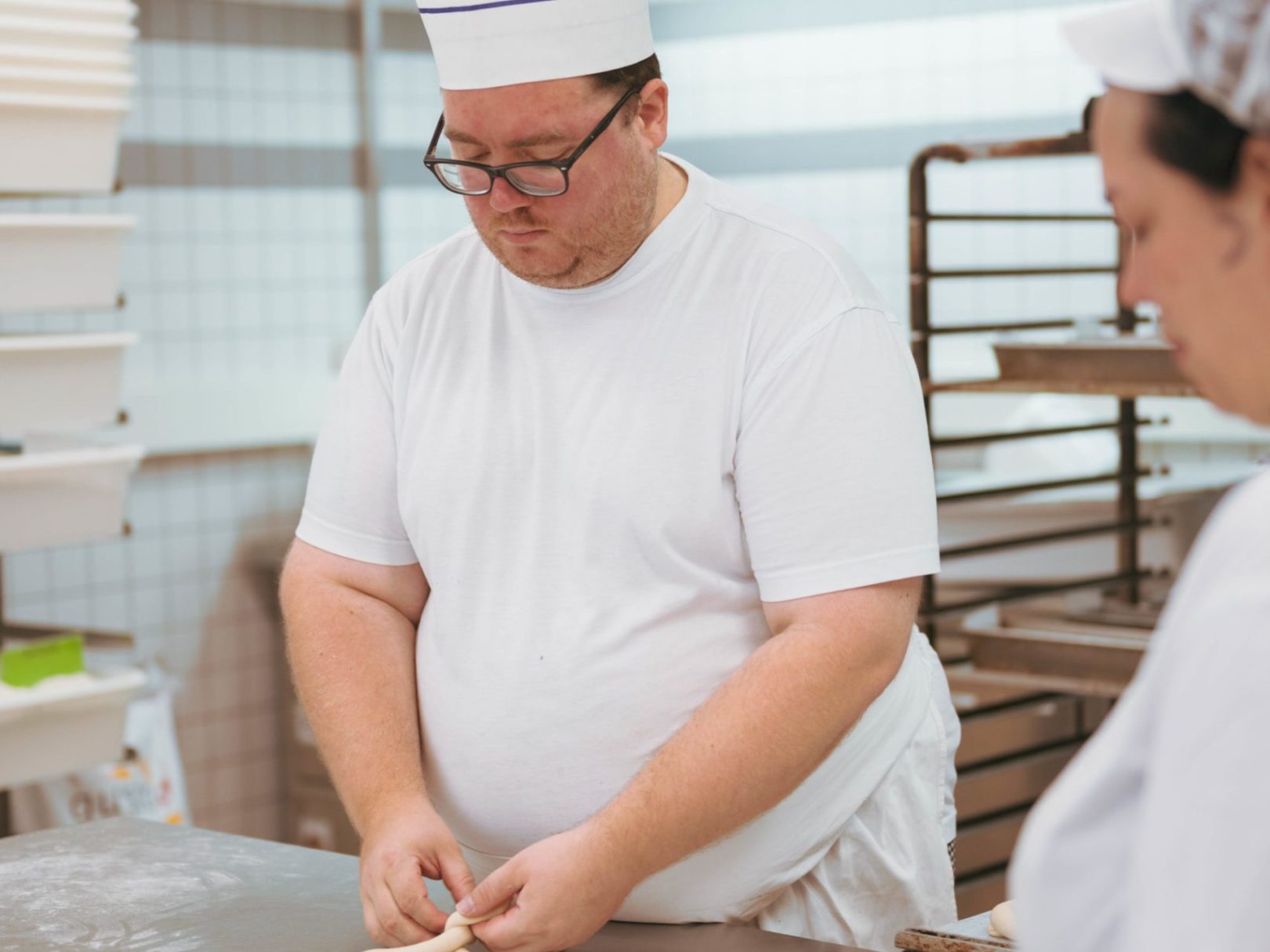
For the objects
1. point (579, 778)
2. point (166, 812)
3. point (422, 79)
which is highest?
point (422, 79)

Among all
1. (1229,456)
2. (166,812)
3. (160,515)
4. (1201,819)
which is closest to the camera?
(1201,819)

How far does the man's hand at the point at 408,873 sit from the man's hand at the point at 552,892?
2.0 inches

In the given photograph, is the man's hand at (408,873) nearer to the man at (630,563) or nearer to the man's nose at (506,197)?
the man at (630,563)

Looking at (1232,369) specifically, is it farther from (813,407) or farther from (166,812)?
(166,812)

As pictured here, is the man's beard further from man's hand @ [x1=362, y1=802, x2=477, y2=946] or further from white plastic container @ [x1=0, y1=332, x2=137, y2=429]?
white plastic container @ [x1=0, y1=332, x2=137, y2=429]

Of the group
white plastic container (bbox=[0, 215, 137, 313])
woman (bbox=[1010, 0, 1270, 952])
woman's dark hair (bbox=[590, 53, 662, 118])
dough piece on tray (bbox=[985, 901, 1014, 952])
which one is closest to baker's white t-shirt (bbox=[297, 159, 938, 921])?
woman's dark hair (bbox=[590, 53, 662, 118])

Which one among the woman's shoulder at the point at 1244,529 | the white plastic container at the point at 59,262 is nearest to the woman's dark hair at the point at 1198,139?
the woman's shoulder at the point at 1244,529

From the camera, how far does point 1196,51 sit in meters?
0.64

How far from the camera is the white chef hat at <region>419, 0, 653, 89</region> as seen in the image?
144 cm

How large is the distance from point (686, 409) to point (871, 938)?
553mm

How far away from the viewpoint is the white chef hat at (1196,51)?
63cm

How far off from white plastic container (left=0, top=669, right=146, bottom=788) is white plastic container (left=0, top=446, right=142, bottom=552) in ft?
0.76

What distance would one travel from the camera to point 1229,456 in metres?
3.50

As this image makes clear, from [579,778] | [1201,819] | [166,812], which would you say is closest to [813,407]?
[579,778]
